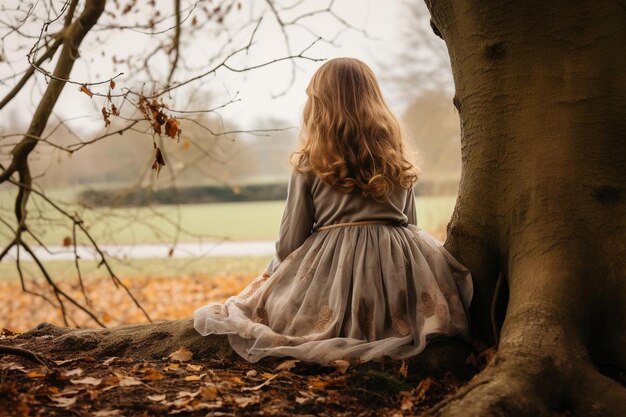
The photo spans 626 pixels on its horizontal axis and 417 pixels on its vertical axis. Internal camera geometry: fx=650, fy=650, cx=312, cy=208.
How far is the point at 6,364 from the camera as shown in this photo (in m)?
3.00

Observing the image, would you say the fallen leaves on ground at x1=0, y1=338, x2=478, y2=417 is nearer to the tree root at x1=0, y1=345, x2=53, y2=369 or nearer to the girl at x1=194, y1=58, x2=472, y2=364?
the tree root at x1=0, y1=345, x2=53, y2=369

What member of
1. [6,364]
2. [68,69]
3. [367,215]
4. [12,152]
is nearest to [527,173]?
[367,215]

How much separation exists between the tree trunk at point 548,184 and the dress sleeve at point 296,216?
0.79m

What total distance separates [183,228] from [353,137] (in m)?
6.91

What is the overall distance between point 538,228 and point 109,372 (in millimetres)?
2014

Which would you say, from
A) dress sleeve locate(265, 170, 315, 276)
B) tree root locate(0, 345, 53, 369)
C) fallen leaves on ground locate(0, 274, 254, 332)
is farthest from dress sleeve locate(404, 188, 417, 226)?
fallen leaves on ground locate(0, 274, 254, 332)

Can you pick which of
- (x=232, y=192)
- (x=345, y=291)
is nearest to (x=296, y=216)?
(x=345, y=291)

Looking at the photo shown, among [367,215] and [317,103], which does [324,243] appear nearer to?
[367,215]

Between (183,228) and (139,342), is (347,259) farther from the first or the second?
(183,228)

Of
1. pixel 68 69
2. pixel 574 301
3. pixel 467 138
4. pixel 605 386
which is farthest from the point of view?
pixel 68 69

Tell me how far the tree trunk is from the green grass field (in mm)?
3302

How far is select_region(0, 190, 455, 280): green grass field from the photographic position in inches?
265

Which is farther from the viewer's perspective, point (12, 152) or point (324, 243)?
point (12, 152)

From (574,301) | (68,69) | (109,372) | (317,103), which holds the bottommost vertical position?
(109,372)
